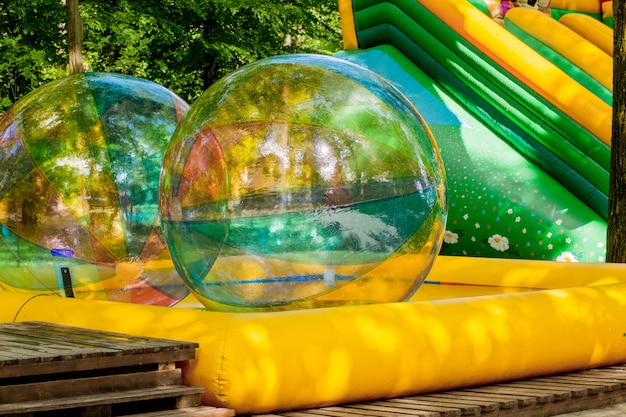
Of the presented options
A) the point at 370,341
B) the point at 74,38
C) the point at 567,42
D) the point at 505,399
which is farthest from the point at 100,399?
the point at 74,38

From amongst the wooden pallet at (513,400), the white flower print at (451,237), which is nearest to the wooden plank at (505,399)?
the wooden pallet at (513,400)

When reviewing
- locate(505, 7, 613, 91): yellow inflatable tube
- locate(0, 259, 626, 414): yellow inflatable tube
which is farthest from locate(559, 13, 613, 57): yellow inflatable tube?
locate(0, 259, 626, 414): yellow inflatable tube

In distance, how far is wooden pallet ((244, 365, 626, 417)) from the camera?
4.58m

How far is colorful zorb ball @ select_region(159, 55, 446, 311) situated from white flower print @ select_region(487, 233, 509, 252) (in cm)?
358

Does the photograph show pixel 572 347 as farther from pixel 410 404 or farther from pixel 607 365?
pixel 410 404

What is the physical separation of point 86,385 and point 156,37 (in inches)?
570

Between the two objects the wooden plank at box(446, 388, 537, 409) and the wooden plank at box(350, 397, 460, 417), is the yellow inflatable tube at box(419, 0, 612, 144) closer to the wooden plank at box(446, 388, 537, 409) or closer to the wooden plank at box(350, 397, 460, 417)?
the wooden plank at box(446, 388, 537, 409)

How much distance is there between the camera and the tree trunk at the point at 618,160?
750 cm

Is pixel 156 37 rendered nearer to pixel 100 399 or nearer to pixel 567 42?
pixel 567 42

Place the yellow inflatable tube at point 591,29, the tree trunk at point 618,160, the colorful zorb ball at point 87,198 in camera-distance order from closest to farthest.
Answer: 1. the colorful zorb ball at point 87,198
2. the tree trunk at point 618,160
3. the yellow inflatable tube at point 591,29

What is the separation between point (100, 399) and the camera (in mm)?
4238

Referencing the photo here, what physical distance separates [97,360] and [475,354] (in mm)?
1815

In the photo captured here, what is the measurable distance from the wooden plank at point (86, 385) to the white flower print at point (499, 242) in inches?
204

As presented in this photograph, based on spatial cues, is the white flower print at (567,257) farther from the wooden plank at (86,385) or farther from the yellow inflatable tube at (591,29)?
the wooden plank at (86,385)
